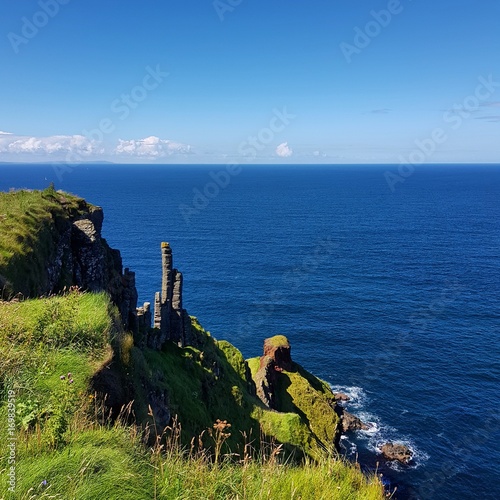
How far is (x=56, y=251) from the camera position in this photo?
2641 centimetres

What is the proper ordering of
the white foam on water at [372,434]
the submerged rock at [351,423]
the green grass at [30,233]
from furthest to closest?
the submerged rock at [351,423], the white foam on water at [372,434], the green grass at [30,233]

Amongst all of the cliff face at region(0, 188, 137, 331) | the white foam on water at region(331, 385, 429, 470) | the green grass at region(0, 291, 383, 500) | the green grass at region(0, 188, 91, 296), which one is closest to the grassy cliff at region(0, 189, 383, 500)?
the green grass at region(0, 291, 383, 500)

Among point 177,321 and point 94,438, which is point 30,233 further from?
point 94,438

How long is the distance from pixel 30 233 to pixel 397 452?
50.4 metres

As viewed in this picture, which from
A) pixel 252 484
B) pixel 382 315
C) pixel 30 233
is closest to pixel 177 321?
pixel 30 233

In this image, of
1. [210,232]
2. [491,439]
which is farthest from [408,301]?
[210,232]

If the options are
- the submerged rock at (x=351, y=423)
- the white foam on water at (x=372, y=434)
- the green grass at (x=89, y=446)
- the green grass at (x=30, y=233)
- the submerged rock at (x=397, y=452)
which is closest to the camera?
the green grass at (x=89, y=446)

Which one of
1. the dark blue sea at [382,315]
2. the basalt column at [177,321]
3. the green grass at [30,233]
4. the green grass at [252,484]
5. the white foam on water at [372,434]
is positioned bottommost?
the white foam on water at [372,434]

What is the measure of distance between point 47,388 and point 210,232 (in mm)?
152642

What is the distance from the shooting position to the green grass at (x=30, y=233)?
20766mm

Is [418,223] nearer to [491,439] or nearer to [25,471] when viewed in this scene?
[491,439]

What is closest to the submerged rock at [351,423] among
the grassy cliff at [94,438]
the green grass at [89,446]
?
the grassy cliff at [94,438]

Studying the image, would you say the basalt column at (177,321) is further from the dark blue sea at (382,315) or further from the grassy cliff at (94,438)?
the dark blue sea at (382,315)

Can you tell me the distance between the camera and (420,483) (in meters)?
47.8
